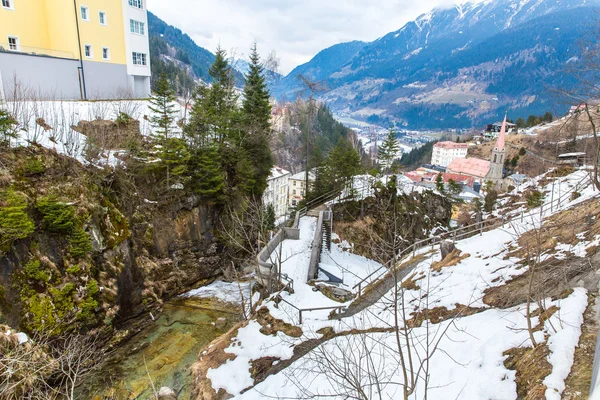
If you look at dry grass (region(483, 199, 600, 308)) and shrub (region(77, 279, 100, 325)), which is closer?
dry grass (region(483, 199, 600, 308))

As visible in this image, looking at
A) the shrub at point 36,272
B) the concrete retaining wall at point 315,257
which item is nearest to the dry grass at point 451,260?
the concrete retaining wall at point 315,257

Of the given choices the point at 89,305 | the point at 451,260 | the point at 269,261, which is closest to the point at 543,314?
the point at 451,260

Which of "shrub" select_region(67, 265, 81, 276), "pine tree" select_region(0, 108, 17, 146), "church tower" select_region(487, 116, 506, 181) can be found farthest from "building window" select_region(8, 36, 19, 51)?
"church tower" select_region(487, 116, 506, 181)

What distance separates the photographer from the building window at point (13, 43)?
2146 cm

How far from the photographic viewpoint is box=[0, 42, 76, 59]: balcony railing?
2066 cm

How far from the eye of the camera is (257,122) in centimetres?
2533

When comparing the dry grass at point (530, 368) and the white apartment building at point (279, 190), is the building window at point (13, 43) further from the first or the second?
the white apartment building at point (279, 190)

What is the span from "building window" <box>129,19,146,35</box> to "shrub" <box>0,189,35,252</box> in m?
19.5

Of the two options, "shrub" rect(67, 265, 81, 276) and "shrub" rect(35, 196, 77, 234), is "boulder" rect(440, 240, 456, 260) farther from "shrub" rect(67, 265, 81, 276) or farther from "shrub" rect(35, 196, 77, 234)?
"shrub" rect(35, 196, 77, 234)

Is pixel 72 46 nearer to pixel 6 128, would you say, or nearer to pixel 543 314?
pixel 6 128

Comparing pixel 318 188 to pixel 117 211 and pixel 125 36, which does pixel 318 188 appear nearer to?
pixel 117 211

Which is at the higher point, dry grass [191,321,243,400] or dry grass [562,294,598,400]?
dry grass [562,294,598,400]

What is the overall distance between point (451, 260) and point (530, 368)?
24.1 ft

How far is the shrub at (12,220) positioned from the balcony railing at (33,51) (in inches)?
524
